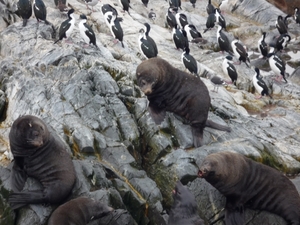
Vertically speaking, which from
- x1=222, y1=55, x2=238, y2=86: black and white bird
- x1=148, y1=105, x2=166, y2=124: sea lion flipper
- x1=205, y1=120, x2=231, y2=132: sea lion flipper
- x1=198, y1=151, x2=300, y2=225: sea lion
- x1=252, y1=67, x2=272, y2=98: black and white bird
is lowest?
x1=222, y1=55, x2=238, y2=86: black and white bird

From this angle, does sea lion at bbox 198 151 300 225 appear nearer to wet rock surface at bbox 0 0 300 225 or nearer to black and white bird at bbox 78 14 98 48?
wet rock surface at bbox 0 0 300 225

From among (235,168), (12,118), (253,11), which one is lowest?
(253,11)

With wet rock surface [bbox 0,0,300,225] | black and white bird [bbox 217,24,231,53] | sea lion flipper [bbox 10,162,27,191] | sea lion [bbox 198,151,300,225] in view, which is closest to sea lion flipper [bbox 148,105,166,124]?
wet rock surface [bbox 0,0,300,225]

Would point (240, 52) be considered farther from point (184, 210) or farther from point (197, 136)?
point (184, 210)

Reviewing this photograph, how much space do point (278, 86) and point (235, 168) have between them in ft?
33.9

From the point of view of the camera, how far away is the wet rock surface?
9688 millimetres

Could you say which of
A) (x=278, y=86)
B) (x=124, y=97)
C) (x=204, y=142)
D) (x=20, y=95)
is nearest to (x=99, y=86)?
(x=124, y=97)

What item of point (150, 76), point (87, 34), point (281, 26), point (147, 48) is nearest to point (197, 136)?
point (150, 76)

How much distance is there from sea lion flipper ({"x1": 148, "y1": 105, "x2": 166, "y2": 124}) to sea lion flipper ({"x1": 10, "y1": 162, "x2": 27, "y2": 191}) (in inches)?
129

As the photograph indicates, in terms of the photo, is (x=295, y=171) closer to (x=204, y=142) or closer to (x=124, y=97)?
(x=204, y=142)

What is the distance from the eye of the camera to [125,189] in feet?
31.8

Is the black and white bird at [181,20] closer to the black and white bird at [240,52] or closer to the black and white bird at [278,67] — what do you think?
the black and white bird at [240,52]

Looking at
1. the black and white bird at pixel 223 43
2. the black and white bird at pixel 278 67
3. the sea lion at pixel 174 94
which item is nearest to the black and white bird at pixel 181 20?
the black and white bird at pixel 223 43

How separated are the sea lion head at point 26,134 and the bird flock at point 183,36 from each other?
5.98 m
